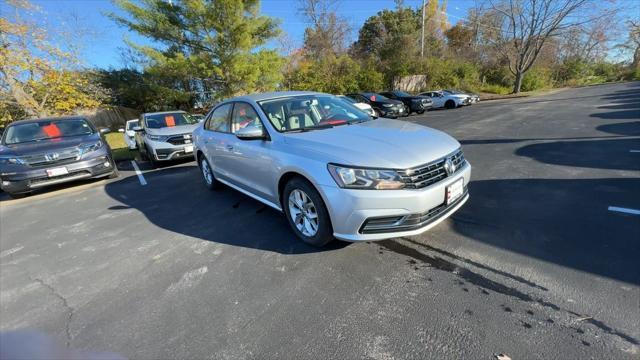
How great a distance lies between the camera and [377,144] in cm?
280

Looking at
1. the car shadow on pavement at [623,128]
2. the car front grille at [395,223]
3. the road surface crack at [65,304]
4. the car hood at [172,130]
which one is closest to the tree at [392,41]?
the car shadow on pavement at [623,128]

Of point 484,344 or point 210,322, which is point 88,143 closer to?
point 210,322

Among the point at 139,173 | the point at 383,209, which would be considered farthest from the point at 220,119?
the point at 139,173

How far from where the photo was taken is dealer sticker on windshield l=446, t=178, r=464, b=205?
8.91 ft

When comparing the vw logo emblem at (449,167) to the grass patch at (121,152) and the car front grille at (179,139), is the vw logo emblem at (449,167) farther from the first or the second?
the grass patch at (121,152)

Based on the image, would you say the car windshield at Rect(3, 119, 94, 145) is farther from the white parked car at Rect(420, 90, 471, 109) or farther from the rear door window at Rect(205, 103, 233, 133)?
the white parked car at Rect(420, 90, 471, 109)

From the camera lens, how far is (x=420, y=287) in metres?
2.41

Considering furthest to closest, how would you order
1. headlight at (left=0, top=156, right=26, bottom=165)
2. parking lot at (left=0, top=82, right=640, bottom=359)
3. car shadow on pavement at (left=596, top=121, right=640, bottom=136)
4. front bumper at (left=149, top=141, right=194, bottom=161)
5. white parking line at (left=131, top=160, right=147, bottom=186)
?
front bumper at (left=149, top=141, right=194, bottom=161) → car shadow on pavement at (left=596, top=121, right=640, bottom=136) → white parking line at (left=131, top=160, right=147, bottom=186) → headlight at (left=0, top=156, right=26, bottom=165) → parking lot at (left=0, top=82, right=640, bottom=359)

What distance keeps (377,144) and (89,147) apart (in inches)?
247

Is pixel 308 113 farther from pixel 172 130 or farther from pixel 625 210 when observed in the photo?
pixel 172 130

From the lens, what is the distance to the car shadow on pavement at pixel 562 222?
2.54 metres

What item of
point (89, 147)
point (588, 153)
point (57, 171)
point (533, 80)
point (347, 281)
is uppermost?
point (533, 80)

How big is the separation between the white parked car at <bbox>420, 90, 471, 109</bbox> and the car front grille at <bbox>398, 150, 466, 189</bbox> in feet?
59.2

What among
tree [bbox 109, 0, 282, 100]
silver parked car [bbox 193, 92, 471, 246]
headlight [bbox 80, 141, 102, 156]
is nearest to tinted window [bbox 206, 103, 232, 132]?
silver parked car [bbox 193, 92, 471, 246]
